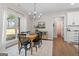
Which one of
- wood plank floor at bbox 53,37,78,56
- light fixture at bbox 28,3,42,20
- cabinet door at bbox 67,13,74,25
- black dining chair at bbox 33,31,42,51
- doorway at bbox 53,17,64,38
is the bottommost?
wood plank floor at bbox 53,37,78,56

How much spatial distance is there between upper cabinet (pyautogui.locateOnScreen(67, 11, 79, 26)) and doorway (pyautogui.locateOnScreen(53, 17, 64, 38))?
13 centimetres

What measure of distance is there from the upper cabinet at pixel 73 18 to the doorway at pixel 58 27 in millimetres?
133

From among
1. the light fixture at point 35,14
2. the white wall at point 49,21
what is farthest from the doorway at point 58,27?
the light fixture at point 35,14

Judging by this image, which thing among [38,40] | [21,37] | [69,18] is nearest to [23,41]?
[21,37]

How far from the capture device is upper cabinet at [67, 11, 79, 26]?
2082 millimetres

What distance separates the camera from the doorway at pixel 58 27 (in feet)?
7.14

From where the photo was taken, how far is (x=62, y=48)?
6.99 feet

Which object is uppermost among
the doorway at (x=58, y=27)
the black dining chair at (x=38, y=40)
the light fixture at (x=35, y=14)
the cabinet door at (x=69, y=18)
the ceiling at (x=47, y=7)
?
the ceiling at (x=47, y=7)

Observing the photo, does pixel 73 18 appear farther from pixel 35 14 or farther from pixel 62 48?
pixel 35 14

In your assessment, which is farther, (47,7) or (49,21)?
(49,21)

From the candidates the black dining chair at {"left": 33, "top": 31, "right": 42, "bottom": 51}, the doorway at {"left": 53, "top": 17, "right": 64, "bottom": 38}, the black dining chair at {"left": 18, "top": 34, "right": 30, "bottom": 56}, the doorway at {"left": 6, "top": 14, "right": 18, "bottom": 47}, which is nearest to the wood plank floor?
the doorway at {"left": 53, "top": 17, "right": 64, "bottom": 38}

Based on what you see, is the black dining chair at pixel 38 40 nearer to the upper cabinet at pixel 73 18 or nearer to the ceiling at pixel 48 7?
the ceiling at pixel 48 7

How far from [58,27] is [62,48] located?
42 cm

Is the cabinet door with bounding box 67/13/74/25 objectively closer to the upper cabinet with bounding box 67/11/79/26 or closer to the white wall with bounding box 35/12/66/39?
the upper cabinet with bounding box 67/11/79/26
